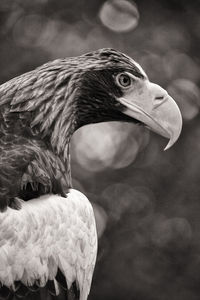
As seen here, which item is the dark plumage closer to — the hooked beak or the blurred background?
the hooked beak

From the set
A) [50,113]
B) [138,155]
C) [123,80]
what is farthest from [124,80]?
[138,155]

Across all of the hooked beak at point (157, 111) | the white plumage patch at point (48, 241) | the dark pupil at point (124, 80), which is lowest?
the white plumage patch at point (48, 241)

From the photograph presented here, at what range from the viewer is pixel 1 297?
326cm

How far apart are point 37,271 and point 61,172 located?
25.4 inches

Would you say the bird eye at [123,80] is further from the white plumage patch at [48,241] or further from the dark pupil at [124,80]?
the white plumage patch at [48,241]

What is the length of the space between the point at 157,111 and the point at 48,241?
107 cm

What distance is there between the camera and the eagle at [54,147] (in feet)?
10.8

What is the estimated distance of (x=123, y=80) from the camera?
4.11m

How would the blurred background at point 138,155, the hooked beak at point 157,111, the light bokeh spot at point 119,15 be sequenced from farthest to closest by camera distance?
the light bokeh spot at point 119,15 < the blurred background at point 138,155 < the hooked beak at point 157,111

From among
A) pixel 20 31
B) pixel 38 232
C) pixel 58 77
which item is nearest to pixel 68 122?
pixel 58 77

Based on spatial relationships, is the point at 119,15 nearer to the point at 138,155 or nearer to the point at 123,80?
the point at 138,155

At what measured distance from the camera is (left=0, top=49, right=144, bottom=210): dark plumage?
351cm

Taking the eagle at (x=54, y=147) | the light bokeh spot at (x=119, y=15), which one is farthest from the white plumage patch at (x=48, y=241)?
the light bokeh spot at (x=119, y=15)

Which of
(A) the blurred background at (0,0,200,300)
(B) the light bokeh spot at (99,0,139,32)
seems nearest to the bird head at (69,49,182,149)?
(A) the blurred background at (0,0,200,300)
